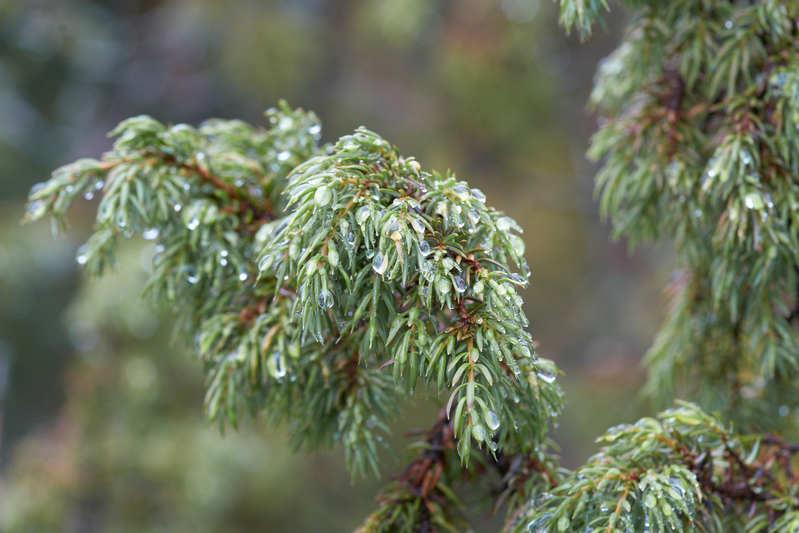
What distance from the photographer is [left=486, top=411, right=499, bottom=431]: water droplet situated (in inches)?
33.6

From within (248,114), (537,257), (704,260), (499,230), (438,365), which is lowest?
(438,365)

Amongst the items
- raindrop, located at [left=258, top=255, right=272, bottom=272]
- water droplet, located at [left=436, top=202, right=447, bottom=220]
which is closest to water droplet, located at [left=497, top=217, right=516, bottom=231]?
water droplet, located at [left=436, top=202, right=447, bottom=220]

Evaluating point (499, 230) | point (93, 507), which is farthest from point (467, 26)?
point (93, 507)

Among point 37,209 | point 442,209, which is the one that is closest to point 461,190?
point 442,209

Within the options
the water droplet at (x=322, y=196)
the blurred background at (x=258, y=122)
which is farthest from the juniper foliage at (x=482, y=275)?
the blurred background at (x=258, y=122)

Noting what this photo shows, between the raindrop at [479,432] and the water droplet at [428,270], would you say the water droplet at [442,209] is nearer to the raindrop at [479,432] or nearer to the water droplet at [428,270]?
the water droplet at [428,270]

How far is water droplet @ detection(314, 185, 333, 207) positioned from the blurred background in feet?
6.77

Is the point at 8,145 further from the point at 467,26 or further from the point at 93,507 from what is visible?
the point at 467,26

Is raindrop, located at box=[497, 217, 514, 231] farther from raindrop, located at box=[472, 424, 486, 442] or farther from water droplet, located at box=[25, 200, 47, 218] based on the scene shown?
water droplet, located at box=[25, 200, 47, 218]

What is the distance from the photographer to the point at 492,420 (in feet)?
2.89

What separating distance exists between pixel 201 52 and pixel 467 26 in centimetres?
162

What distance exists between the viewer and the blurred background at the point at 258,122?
2863 mm

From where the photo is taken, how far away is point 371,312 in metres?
0.91

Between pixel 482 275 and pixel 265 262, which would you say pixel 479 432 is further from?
pixel 265 262
